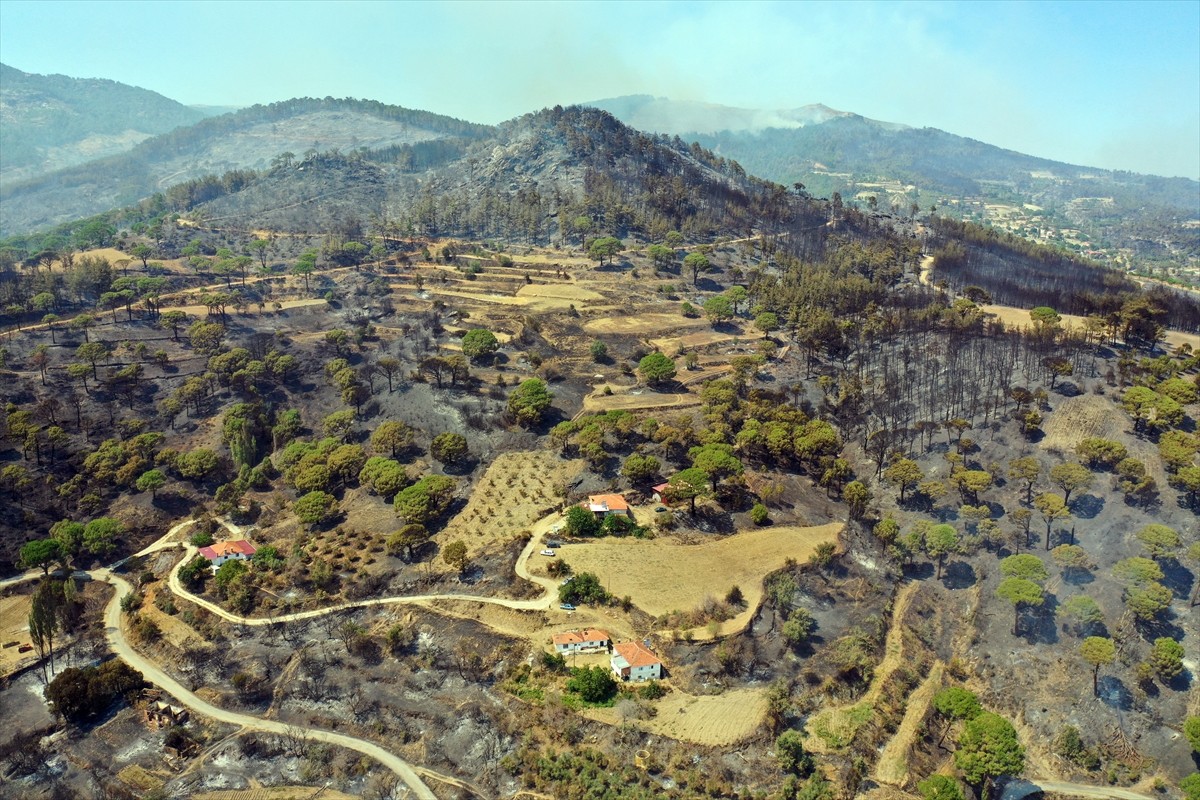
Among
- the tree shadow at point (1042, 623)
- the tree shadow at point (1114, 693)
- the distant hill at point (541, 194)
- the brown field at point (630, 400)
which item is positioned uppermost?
the distant hill at point (541, 194)

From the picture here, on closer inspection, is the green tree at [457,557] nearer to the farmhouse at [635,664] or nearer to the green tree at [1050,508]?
the farmhouse at [635,664]

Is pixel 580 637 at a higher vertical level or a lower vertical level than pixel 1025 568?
lower

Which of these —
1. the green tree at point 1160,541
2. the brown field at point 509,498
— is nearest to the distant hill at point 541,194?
the brown field at point 509,498

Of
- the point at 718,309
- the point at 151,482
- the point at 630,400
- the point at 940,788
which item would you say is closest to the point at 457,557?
the point at 630,400

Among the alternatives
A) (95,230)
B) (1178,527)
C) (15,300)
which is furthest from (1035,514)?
(95,230)

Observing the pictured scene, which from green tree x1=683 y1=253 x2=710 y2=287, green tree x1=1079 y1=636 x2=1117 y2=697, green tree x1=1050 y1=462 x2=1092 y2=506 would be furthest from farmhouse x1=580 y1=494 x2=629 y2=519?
green tree x1=683 y1=253 x2=710 y2=287

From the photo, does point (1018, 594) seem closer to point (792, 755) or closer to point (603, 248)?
point (792, 755)
